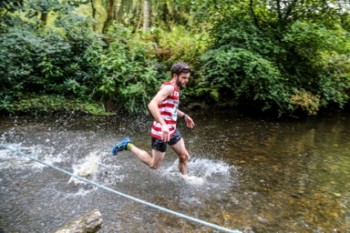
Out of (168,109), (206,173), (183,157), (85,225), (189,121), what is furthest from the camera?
(206,173)

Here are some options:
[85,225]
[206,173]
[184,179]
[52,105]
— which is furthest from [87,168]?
[52,105]

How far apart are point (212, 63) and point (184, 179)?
5403 millimetres

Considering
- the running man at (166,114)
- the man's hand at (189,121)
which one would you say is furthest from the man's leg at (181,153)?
the man's hand at (189,121)

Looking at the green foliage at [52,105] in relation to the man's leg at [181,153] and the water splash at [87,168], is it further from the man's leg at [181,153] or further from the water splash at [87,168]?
the man's leg at [181,153]

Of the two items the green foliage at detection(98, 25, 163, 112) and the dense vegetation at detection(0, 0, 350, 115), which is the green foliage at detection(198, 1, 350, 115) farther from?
the green foliage at detection(98, 25, 163, 112)

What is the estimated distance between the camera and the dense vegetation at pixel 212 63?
10430 millimetres

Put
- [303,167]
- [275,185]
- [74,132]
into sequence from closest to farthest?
[275,185] < [303,167] < [74,132]

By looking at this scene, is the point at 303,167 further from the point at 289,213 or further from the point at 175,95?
the point at 175,95

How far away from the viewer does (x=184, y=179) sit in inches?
254

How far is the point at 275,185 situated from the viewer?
21.4 feet

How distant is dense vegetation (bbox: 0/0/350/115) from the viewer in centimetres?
1043

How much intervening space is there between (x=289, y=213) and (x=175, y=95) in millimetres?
2459

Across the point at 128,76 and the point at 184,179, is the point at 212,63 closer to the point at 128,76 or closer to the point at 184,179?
the point at 128,76

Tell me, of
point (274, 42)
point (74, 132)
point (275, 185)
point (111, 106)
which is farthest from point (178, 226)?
point (274, 42)
